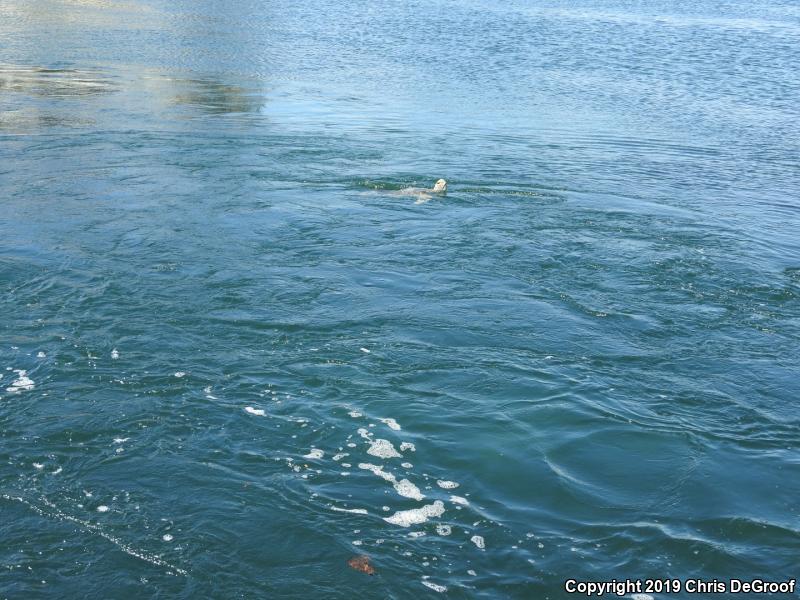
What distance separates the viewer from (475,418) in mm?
8266

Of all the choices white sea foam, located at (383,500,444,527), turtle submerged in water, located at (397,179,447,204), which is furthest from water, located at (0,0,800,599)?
turtle submerged in water, located at (397,179,447,204)

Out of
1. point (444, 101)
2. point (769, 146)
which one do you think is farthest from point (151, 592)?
point (444, 101)

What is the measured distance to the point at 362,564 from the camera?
6195mm

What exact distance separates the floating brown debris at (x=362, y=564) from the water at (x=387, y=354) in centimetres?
7

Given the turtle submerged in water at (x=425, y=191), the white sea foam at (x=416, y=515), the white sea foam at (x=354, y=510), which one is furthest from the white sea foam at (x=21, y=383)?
the turtle submerged in water at (x=425, y=191)

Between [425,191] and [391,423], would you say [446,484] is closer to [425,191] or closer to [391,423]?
[391,423]

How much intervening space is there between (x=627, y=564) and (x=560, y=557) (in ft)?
1.63

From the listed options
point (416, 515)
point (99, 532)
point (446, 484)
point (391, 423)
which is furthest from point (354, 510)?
point (99, 532)

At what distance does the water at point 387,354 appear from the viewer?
6.43 m

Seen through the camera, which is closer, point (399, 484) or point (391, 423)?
point (399, 484)

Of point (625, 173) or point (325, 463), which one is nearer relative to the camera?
point (325, 463)

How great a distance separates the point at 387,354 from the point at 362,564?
341 centimetres

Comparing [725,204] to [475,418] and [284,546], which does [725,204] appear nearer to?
[475,418]

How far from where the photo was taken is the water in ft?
21.1
